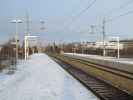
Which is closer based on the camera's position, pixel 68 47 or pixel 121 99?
pixel 121 99

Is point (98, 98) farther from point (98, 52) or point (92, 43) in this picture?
point (92, 43)

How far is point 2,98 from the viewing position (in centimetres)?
1288

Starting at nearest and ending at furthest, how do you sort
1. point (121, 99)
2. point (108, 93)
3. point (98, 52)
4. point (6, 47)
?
1. point (121, 99)
2. point (108, 93)
3. point (6, 47)
4. point (98, 52)

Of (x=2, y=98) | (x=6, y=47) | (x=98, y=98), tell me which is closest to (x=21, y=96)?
(x=2, y=98)

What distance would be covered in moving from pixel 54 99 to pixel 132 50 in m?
87.2

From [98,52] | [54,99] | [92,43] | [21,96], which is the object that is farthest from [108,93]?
[92,43]

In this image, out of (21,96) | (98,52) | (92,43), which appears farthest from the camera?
(92,43)

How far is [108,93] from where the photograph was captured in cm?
1462

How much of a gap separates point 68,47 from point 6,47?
401ft

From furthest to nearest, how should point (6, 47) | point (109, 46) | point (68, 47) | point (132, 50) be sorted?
point (68, 47)
point (109, 46)
point (132, 50)
point (6, 47)

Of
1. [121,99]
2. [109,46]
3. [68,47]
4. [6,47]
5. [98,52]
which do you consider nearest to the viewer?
[121,99]

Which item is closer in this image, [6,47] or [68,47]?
[6,47]

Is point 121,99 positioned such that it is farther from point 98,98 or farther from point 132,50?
point 132,50

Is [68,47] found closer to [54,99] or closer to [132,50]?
[132,50]
